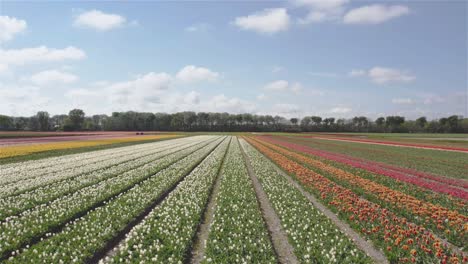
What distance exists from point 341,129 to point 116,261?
188979 millimetres

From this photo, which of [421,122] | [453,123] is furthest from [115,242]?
[421,122]

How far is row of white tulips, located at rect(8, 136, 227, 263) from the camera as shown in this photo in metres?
7.18

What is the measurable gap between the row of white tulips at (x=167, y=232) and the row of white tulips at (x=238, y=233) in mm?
743

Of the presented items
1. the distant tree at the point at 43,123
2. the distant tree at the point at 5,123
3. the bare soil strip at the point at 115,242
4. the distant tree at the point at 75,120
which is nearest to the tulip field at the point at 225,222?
the bare soil strip at the point at 115,242

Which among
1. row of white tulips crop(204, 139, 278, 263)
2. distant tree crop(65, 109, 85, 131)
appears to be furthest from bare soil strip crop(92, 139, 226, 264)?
distant tree crop(65, 109, 85, 131)

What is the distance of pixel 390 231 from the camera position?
29.7 ft

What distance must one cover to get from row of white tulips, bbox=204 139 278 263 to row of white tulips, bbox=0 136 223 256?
5.48 m

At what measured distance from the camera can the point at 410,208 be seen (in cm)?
1162

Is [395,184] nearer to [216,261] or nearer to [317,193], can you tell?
[317,193]

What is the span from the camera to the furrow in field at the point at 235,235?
743 centimetres

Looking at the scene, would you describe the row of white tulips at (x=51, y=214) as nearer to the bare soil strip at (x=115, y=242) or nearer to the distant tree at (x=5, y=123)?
the bare soil strip at (x=115, y=242)

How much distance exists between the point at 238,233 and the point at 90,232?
486 cm

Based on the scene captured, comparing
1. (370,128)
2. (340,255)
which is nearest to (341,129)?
(370,128)

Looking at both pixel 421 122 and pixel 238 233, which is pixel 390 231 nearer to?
pixel 238 233
